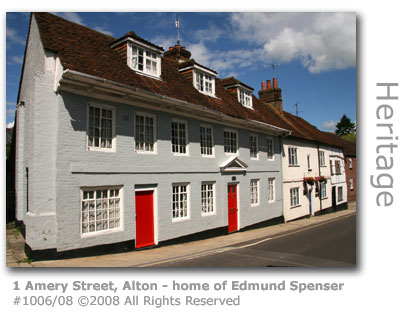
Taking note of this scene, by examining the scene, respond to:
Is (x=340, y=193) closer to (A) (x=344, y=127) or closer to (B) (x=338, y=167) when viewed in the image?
(B) (x=338, y=167)

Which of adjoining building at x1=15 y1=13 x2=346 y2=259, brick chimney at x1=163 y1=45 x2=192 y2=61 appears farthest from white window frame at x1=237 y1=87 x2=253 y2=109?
brick chimney at x1=163 y1=45 x2=192 y2=61

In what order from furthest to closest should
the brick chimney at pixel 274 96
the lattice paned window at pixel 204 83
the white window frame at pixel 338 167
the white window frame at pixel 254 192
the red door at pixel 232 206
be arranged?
the white window frame at pixel 338 167 < the brick chimney at pixel 274 96 < the white window frame at pixel 254 192 < the red door at pixel 232 206 < the lattice paned window at pixel 204 83

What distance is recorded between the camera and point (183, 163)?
11.9m

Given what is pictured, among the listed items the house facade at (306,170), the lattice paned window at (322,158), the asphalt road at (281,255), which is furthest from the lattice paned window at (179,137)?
the lattice paned window at (322,158)

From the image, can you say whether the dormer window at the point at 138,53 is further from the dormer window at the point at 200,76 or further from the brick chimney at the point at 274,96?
the brick chimney at the point at 274,96

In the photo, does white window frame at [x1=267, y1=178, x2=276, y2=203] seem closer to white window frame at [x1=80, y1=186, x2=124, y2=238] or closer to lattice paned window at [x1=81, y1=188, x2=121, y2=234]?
white window frame at [x1=80, y1=186, x2=124, y2=238]

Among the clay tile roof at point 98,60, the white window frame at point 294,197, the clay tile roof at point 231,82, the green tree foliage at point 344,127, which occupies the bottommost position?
the white window frame at point 294,197

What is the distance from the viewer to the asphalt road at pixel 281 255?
27.6 ft

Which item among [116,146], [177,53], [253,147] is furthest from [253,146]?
[116,146]

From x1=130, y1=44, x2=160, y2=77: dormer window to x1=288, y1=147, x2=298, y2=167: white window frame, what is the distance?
12166 millimetres

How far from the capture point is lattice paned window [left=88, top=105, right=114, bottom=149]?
8945mm

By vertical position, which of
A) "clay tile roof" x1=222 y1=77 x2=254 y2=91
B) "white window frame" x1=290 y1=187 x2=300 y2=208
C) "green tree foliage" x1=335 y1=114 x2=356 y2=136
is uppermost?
"green tree foliage" x1=335 y1=114 x2=356 y2=136

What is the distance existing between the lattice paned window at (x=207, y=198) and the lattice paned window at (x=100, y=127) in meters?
5.14
